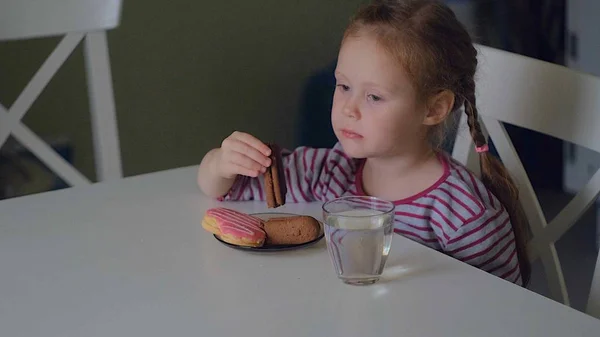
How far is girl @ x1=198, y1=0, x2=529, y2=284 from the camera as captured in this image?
112 cm

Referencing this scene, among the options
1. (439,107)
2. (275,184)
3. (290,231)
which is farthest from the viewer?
(439,107)

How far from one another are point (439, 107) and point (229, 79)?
1.16 m

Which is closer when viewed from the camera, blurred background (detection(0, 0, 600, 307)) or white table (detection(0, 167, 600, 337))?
white table (detection(0, 167, 600, 337))

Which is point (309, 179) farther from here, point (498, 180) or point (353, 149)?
point (498, 180)

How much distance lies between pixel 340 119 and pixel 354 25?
141 millimetres

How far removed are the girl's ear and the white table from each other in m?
Result: 0.25

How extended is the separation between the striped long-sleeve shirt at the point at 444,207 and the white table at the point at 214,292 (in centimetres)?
13

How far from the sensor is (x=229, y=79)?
2.29 m

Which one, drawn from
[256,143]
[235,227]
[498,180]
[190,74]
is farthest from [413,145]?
[190,74]

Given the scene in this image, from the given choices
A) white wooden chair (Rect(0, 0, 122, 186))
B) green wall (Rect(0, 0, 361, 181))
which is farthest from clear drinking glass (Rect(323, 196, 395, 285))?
green wall (Rect(0, 0, 361, 181))

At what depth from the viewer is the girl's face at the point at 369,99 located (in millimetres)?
1120

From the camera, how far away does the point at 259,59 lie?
7.63 feet

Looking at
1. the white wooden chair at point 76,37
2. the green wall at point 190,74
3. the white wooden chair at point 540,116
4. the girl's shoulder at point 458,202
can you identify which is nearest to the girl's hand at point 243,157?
the girl's shoulder at point 458,202

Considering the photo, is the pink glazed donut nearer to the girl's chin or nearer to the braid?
the girl's chin
